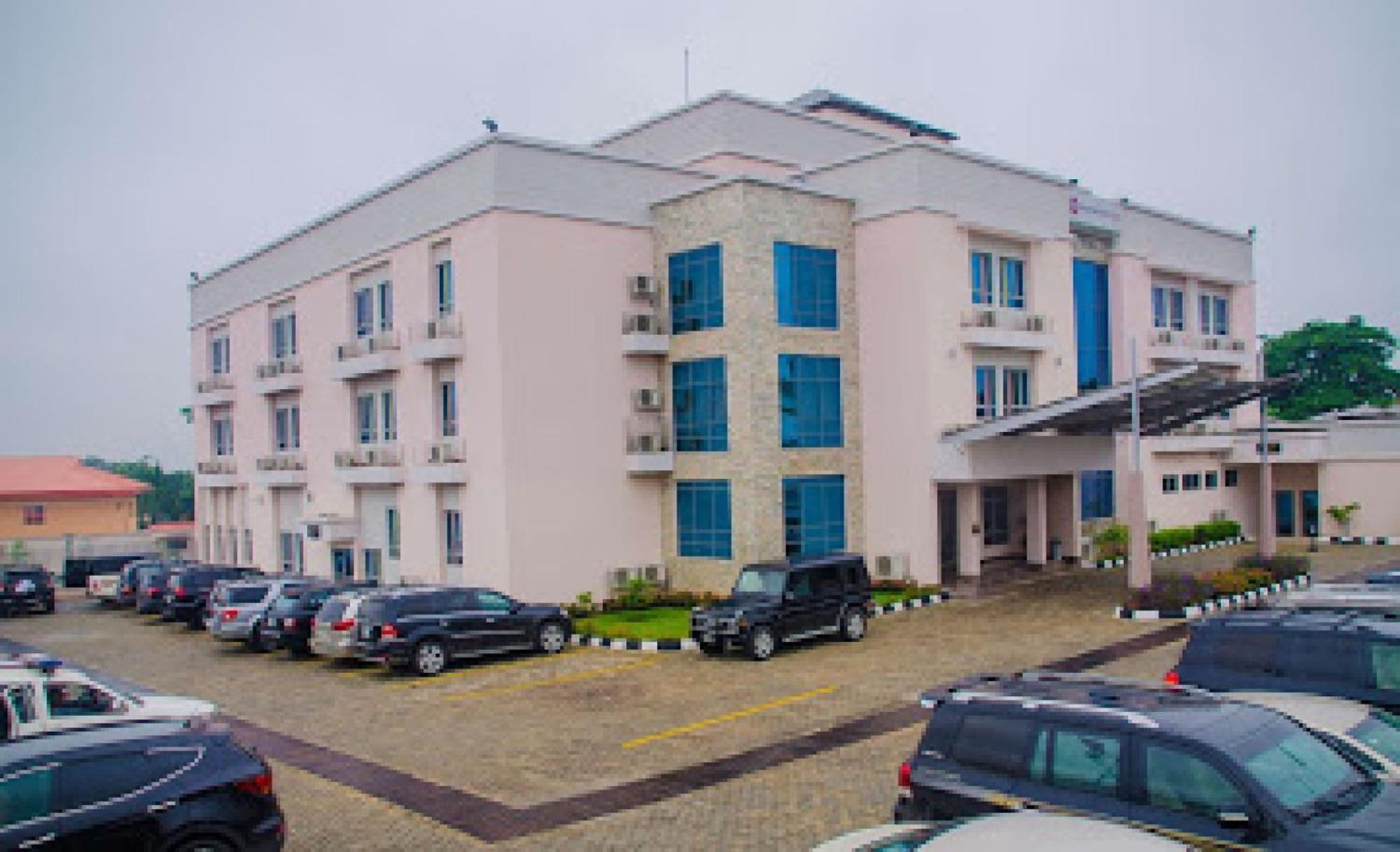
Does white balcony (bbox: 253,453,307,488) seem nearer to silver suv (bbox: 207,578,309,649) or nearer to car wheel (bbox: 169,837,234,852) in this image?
silver suv (bbox: 207,578,309,649)

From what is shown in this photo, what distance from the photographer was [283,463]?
34688 mm

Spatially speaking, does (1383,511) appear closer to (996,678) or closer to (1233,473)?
(1233,473)

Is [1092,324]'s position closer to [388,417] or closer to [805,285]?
[805,285]

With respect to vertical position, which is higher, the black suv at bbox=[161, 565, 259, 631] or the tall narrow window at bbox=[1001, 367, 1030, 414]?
the tall narrow window at bbox=[1001, 367, 1030, 414]

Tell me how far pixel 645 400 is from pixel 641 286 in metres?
3.02

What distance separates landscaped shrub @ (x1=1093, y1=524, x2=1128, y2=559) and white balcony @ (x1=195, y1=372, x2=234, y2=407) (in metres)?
32.8

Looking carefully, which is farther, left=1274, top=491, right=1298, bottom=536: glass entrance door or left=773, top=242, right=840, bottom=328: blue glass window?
left=1274, top=491, right=1298, bottom=536: glass entrance door

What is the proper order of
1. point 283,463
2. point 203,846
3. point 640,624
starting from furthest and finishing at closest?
point 283,463
point 640,624
point 203,846

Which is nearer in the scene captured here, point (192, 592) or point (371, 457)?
point (192, 592)

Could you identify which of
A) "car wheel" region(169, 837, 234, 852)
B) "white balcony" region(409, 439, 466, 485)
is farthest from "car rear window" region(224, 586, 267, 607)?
"car wheel" region(169, 837, 234, 852)

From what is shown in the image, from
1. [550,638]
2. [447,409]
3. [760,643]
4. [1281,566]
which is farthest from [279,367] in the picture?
[1281,566]

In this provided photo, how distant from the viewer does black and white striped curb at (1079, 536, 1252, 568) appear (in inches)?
1197

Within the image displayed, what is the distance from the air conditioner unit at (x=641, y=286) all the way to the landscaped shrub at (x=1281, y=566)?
652 inches

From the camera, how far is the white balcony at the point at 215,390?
40.3 meters
